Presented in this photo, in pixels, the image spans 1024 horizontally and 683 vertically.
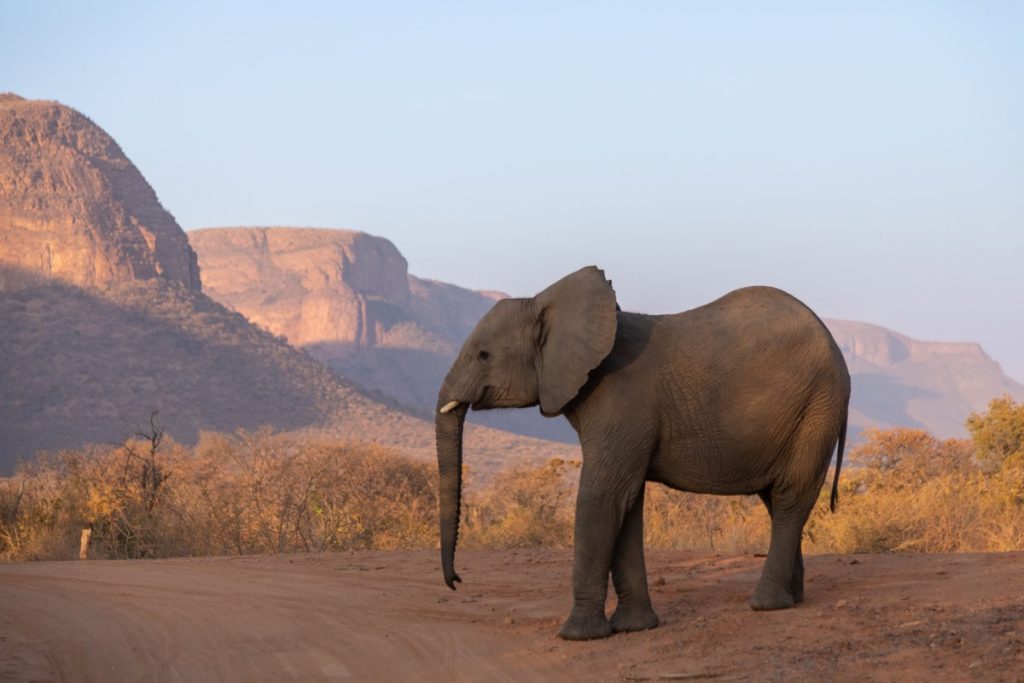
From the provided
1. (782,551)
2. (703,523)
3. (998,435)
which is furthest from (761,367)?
(998,435)

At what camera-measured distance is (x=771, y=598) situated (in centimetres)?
941

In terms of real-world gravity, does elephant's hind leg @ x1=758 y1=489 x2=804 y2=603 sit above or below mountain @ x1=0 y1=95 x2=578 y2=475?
below

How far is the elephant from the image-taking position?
9172 millimetres

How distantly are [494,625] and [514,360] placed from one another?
2.04 m

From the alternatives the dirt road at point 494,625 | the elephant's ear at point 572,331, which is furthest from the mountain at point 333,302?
the elephant's ear at point 572,331

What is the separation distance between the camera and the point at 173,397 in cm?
7006

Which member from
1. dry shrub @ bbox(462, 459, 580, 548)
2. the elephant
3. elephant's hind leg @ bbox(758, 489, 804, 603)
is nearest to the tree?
dry shrub @ bbox(462, 459, 580, 548)

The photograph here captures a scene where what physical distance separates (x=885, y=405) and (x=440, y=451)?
633 ft

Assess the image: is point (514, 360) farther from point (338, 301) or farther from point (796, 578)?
point (338, 301)

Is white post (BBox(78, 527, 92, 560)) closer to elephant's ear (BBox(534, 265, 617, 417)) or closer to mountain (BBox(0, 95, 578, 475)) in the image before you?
elephant's ear (BBox(534, 265, 617, 417))

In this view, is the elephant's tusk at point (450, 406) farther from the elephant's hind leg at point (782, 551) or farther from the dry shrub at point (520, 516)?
the dry shrub at point (520, 516)

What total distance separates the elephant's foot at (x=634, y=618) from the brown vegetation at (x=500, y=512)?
500cm

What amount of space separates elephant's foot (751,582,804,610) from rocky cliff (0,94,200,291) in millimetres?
72931

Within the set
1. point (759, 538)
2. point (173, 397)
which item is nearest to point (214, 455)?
point (759, 538)
